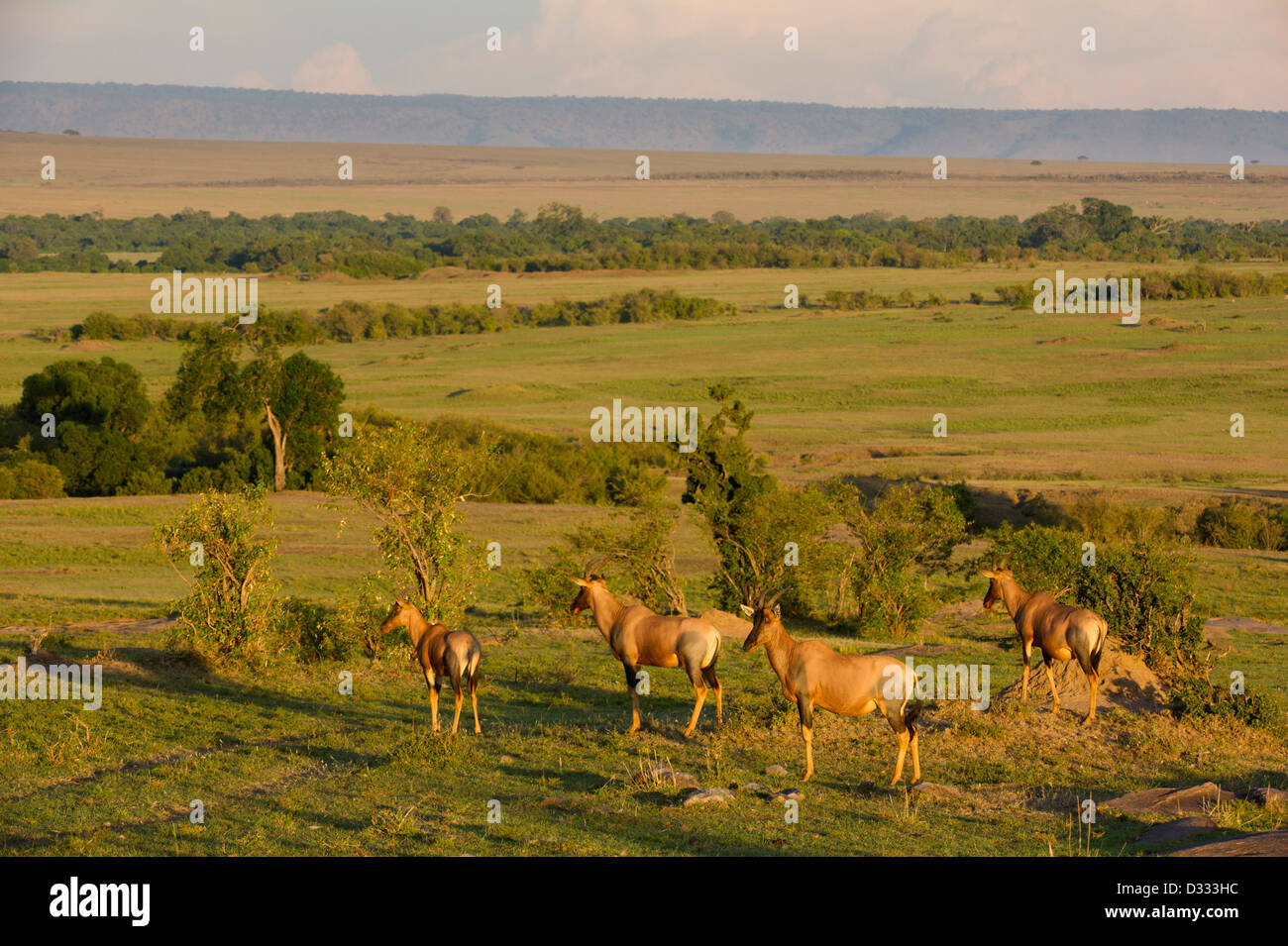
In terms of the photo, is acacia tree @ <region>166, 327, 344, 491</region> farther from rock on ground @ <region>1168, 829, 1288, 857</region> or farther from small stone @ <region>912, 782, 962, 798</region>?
rock on ground @ <region>1168, 829, 1288, 857</region>

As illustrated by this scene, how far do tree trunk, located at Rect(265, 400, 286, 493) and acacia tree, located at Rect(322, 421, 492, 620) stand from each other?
28311 millimetres

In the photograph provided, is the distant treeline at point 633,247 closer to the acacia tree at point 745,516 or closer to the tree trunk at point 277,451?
the tree trunk at point 277,451

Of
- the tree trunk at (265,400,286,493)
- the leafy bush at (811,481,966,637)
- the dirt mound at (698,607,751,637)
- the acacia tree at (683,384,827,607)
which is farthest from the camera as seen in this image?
the tree trunk at (265,400,286,493)

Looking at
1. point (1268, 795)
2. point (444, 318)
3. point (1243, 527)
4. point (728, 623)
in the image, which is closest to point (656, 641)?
point (1268, 795)

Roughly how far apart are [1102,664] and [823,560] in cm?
998

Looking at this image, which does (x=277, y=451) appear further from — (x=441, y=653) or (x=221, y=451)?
(x=441, y=653)

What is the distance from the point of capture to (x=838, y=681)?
13.1m

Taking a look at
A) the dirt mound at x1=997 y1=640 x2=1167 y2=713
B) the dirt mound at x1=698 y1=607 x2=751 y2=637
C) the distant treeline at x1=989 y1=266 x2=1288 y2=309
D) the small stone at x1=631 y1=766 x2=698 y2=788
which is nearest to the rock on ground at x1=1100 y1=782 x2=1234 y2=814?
the dirt mound at x1=997 y1=640 x2=1167 y2=713

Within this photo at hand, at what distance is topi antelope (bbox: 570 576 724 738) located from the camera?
15.1m

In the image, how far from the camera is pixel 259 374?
1962 inches

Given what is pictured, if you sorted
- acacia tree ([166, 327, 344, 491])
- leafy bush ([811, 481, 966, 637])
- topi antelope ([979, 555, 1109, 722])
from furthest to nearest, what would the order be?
acacia tree ([166, 327, 344, 491]) < leafy bush ([811, 481, 966, 637]) < topi antelope ([979, 555, 1109, 722])

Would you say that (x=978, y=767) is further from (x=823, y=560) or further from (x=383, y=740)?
(x=823, y=560)

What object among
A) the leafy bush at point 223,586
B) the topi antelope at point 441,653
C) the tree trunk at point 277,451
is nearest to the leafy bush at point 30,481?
the tree trunk at point 277,451
